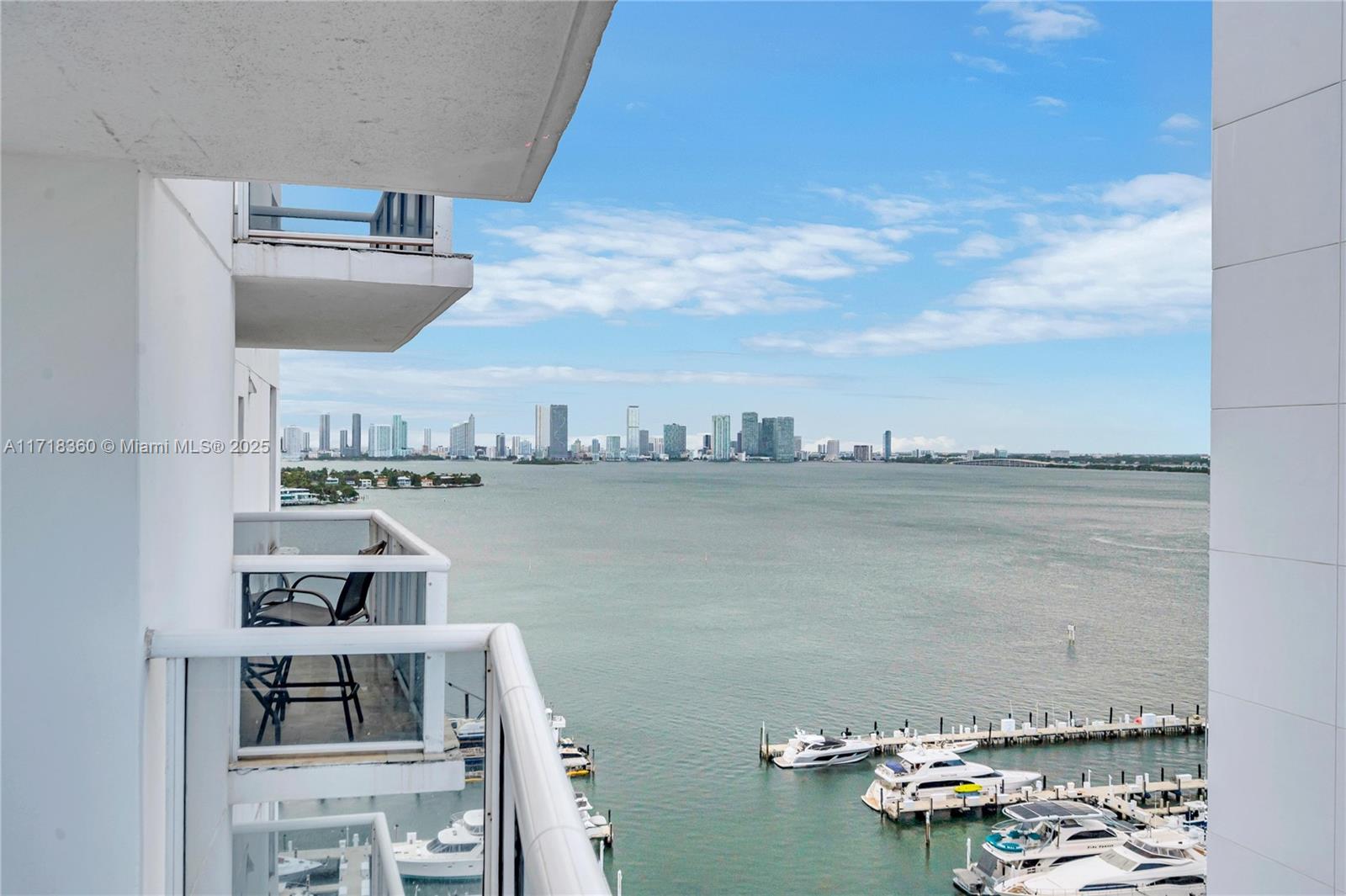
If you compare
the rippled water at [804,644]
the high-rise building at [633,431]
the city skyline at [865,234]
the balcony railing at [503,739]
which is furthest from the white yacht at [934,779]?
the high-rise building at [633,431]

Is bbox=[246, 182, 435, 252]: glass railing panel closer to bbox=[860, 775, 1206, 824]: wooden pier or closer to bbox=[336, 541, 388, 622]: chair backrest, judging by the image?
bbox=[336, 541, 388, 622]: chair backrest

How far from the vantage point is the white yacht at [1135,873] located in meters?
21.5

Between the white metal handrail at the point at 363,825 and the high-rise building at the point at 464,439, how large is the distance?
37.5 metres

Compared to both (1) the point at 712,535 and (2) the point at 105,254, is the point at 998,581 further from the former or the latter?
(2) the point at 105,254

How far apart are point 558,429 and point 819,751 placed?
3888 cm

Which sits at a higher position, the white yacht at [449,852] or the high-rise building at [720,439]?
the high-rise building at [720,439]

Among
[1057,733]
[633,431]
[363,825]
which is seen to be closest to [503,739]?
[363,825]

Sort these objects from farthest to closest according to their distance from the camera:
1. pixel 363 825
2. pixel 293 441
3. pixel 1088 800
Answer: pixel 1088 800
pixel 293 441
pixel 363 825

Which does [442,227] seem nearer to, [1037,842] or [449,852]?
[449,852]

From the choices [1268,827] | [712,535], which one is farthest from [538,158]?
[712,535]

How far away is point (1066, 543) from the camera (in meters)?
62.7

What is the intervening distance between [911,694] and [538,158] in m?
34.9

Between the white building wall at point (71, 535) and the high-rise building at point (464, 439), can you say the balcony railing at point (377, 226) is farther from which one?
the high-rise building at point (464, 439)

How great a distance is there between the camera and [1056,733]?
104ft
